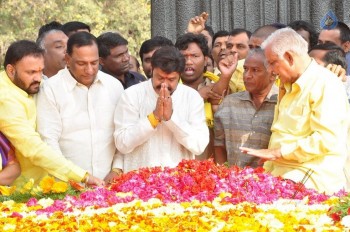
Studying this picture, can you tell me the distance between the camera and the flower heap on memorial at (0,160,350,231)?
716 cm

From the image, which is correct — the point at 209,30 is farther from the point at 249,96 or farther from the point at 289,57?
the point at 289,57

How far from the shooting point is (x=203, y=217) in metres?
7.33

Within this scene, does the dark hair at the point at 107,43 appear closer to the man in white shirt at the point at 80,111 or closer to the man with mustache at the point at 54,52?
the man with mustache at the point at 54,52

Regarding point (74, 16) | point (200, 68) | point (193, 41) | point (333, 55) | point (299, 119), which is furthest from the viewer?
point (74, 16)

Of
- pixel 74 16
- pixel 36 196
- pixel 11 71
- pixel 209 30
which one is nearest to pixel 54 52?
pixel 11 71

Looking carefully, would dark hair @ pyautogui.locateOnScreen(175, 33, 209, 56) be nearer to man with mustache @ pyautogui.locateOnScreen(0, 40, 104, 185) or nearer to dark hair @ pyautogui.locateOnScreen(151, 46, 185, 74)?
dark hair @ pyautogui.locateOnScreen(151, 46, 185, 74)

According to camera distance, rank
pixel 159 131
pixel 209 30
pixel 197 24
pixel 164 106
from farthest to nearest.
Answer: pixel 209 30
pixel 197 24
pixel 159 131
pixel 164 106

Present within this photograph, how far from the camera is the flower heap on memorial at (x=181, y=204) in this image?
716 cm

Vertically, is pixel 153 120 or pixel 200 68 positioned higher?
pixel 200 68

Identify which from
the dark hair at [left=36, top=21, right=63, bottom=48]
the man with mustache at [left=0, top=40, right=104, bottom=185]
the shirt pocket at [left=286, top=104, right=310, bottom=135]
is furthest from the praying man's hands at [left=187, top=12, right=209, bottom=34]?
the shirt pocket at [left=286, top=104, right=310, bottom=135]

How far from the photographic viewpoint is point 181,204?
8031mm

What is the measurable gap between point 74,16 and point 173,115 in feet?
46.4

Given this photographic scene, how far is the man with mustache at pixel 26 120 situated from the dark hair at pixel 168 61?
1038 mm

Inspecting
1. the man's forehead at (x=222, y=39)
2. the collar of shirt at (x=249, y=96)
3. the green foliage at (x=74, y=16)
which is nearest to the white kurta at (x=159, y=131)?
the collar of shirt at (x=249, y=96)
